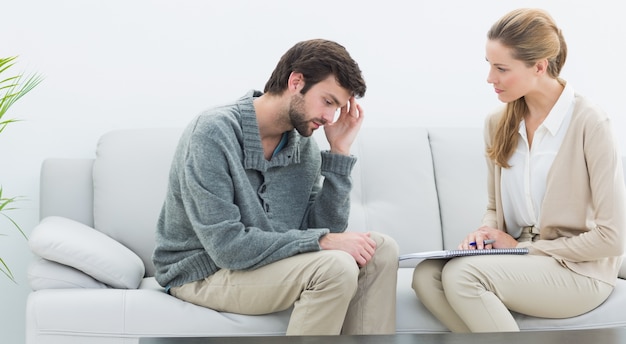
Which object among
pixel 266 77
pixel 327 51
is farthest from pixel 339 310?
pixel 266 77

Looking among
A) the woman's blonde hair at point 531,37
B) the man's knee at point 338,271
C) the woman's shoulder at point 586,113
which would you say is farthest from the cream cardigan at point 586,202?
the man's knee at point 338,271

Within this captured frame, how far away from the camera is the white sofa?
91.1 inches

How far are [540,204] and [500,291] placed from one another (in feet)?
1.11

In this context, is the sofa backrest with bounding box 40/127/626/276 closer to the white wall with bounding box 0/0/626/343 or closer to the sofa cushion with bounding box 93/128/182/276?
the sofa cushion with bounding box 93/128/182/276

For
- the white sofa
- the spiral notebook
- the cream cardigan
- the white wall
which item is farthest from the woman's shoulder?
the white wall

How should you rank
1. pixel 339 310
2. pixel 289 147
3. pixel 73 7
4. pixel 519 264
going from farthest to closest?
pixel 73 7 → pixel 289 147 → pixel 519 264 → pixel 339 310

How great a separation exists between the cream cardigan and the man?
0.48 m

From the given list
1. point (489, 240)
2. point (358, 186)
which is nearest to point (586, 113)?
point (489, 240)

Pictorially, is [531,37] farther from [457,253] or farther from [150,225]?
[150,225]

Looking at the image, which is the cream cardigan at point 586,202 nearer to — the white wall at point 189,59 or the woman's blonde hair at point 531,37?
the woman's blonde hair at point 531,37

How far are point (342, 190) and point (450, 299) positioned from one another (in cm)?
45

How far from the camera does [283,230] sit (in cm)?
248

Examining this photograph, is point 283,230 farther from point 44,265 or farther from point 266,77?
point 266,77

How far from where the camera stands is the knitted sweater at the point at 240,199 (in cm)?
226
